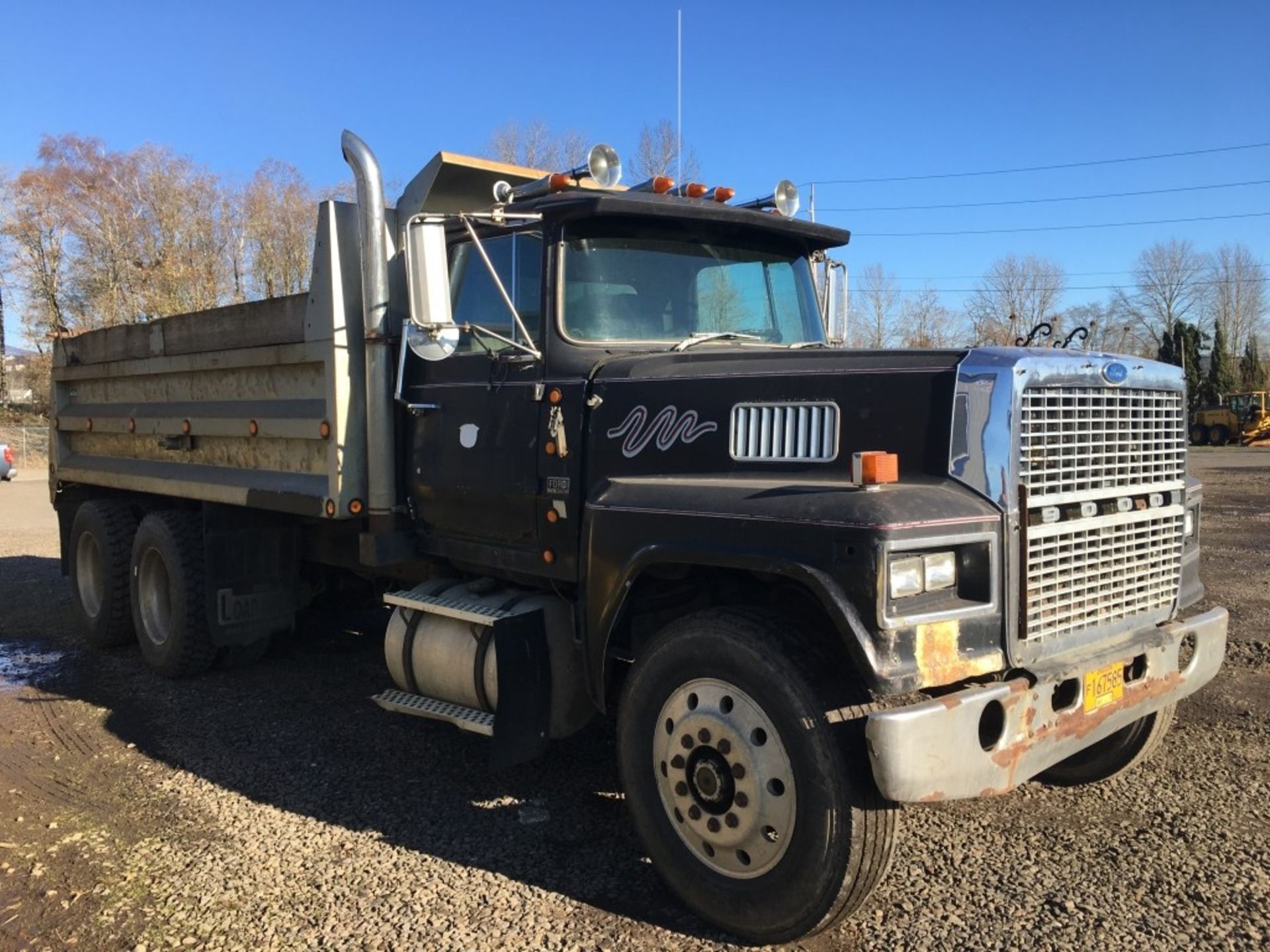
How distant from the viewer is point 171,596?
6469 millimetres

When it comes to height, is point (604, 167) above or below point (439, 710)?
above

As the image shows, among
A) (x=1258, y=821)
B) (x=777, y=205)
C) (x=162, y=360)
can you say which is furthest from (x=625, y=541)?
(x=162, y=360)

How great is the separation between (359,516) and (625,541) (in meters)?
2.08

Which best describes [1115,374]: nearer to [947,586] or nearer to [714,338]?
[947,586]

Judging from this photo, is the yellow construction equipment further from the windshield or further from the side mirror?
the side mirror

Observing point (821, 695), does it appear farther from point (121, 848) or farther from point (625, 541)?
point (121, 848)

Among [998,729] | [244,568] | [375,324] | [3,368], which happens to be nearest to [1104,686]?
[998,729]

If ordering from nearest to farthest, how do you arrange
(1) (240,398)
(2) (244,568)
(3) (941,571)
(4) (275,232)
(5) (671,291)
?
(3) (941,571)
(5) (671,291)
(1) (240,398)
(2) (244,568)
(4) (275,232)

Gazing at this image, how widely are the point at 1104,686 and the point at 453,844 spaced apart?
2597 mm

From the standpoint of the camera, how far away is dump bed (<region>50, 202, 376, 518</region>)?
5.02m

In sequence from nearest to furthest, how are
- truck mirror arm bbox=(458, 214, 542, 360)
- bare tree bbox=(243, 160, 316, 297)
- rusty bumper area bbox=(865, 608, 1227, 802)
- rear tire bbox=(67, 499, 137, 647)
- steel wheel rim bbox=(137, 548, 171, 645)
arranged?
rusty bumper area bbox=(865, 608, 1227, 802)
truck mirror arm bbox=(458, 214, 542, 360)
steel wheel rim bbox=(137, 548, 171, 645)
rear tire bbox=(67, 499, 137, 647)
bare tree bbox=(243, 160, 316, 297)

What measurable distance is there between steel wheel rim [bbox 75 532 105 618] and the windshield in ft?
17.0

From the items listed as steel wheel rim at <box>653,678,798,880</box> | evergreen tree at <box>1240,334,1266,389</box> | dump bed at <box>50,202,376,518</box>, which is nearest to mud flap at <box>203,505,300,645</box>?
dump bed at <box>50,202,376,518</box>

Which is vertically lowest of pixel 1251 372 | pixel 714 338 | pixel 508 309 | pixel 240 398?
pixel 240 398
